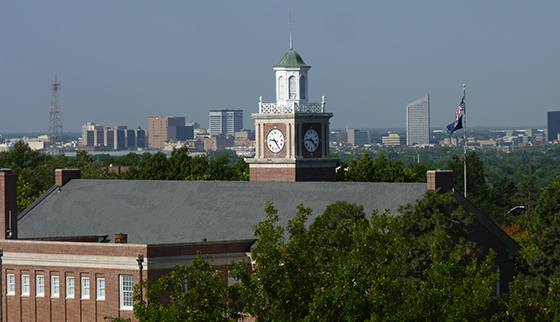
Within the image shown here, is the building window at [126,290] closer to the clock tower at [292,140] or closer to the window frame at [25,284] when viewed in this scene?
the window frame at [25,284]

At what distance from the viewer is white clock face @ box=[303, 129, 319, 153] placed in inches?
3209

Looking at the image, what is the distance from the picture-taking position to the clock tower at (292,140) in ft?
265

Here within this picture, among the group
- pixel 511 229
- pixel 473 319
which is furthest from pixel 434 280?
pixel 511 229

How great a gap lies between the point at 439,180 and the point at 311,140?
19.3 metres

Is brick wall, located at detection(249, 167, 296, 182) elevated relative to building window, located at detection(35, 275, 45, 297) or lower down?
elevated

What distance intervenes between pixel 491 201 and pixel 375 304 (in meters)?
102

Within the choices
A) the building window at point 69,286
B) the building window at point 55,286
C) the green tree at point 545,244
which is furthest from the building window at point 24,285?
the green tree at point 545,244

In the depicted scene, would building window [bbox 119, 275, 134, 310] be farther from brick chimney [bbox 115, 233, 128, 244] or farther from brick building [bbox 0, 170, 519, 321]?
brick chimney [bbox 115, 233, 128, 244]

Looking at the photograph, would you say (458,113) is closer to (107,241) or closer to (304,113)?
(304,113)

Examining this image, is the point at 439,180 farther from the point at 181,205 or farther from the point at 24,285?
the point at 24,285

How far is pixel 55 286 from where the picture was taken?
215 feet

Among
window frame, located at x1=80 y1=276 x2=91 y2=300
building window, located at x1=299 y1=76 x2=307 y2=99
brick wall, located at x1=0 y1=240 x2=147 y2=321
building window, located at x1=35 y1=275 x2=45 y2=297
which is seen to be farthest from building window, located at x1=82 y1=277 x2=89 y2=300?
building window, located at x1=299 y1=76 x2=307 y2=99

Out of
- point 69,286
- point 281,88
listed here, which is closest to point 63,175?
point 69,286

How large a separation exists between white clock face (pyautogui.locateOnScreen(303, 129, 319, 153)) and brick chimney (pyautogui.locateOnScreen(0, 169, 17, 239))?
2018 cm
